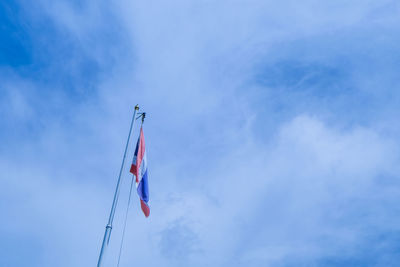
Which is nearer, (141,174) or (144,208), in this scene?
(144,208)

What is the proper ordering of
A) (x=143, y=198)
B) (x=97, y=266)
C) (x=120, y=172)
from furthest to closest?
(x=143, y=198) → (x=120, y=172) → (x=97, y=266)

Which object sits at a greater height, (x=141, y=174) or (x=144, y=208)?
(x=141, y=174)

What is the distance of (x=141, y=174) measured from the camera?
23.9 meters

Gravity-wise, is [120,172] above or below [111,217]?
above

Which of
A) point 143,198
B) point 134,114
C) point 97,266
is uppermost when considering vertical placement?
point 134,114

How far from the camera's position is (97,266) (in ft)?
61.9

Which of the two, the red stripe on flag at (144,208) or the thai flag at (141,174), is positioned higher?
the thai flag at (141,174)

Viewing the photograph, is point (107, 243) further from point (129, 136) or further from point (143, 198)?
point (129, 136)

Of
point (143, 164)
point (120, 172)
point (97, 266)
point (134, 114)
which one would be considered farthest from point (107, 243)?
point (134, 114)

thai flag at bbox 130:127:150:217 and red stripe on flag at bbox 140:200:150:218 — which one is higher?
thai flag at bbox 130:127:150:217

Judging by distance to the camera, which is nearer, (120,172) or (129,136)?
→ (120,172)

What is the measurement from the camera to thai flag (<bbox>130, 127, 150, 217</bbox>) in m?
23.2

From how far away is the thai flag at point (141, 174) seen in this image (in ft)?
76.3

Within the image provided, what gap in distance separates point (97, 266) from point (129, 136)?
27.0ft
